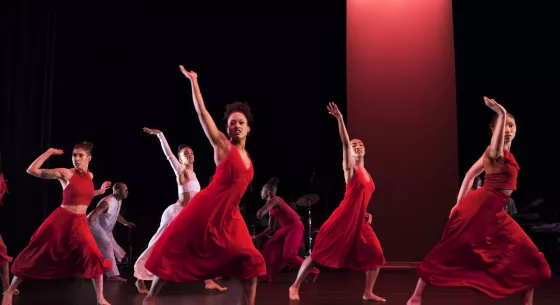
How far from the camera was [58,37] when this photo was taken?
Result: 32.6 ft

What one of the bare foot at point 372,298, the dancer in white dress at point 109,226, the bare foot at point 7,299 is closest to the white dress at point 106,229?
the dancer in white dress at point 109,226

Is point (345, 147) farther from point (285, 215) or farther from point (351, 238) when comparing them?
point (285, 215)

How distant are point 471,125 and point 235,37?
4.45m

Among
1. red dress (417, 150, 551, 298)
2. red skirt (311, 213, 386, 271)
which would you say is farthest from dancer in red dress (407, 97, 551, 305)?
red skirt (311, 213, 386, 271)

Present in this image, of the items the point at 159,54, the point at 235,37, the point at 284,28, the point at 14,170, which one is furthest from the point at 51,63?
the point at 284,28

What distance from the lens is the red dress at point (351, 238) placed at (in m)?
5.05

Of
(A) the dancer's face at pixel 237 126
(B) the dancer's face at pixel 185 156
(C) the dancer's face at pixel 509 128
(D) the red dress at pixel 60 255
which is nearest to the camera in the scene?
(A) the dancer's face at pixel 237 126

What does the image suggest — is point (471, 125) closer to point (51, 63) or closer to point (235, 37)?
point (235, 37)

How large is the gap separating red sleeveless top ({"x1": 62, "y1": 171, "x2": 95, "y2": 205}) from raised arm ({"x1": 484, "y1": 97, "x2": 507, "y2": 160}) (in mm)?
2959

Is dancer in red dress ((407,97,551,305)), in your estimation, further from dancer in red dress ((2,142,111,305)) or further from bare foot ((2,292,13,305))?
bare foot ((2,292,13,305))

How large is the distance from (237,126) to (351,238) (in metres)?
1.81

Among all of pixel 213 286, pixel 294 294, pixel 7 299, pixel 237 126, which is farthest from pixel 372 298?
pixel 7 299

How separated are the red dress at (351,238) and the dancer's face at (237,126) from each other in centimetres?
166

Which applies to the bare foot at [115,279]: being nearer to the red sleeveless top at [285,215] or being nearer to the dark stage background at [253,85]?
the red sleeveless top at [285,215]
